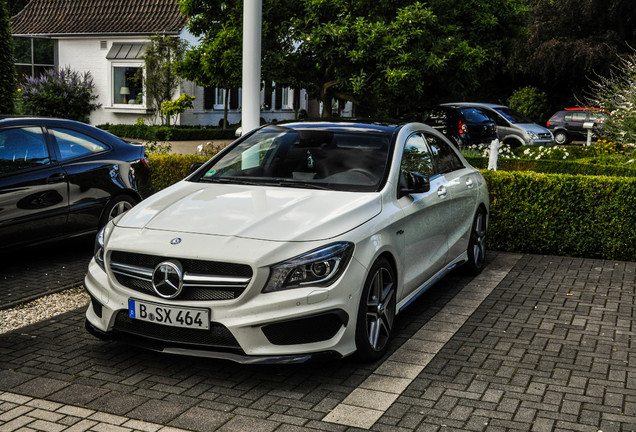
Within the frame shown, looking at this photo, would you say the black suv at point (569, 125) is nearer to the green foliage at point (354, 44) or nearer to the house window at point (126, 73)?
the green foliage at point (354, 44)

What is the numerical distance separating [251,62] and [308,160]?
3.08 meters

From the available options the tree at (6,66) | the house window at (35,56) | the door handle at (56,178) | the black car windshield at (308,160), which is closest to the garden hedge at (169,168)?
the door handle at (56,178)

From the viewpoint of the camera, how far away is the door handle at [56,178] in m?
Answer: 7.84

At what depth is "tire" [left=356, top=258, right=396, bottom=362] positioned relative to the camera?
16.6 feet

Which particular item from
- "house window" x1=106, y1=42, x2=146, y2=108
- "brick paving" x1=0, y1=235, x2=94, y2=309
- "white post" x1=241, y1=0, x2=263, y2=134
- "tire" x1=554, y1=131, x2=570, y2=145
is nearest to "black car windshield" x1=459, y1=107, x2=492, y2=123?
"white post" x1=241, y1=0, x2=263, y2=134

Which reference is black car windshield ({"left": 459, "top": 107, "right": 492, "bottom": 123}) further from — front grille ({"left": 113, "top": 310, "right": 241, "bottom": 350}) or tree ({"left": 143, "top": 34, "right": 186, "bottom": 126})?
front grille ({"left": 113, "top": 310, "right": 241, "bottom": 350})

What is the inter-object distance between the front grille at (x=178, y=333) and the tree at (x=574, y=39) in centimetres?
3295

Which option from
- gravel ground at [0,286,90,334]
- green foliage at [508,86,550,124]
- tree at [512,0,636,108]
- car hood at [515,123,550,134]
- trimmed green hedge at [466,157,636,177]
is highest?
tree at [512,0,636,108]

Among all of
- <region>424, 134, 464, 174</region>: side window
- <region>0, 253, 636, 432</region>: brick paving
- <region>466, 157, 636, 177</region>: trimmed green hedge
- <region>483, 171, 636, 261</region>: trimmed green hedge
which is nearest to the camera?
<region>0, 253, 636, 432</region>: brick paving

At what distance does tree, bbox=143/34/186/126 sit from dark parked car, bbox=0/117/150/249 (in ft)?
66.3

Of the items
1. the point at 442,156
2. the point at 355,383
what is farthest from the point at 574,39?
the point at 355,383

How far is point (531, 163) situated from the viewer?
1300cm

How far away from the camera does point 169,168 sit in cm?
1156

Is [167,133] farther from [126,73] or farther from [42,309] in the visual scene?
[42,309]
